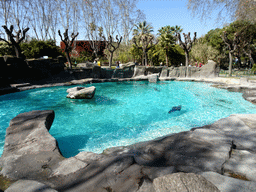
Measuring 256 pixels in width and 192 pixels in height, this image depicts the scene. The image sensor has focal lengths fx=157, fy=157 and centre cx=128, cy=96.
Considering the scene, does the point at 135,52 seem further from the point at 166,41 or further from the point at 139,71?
the point at 139,71

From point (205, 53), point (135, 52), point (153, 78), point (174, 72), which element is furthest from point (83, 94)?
point (205, 53)

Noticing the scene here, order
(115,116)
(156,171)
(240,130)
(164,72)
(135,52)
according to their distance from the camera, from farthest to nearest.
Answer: (135,52) < (164,72) < (115,116) < (240,130) < (156,171)

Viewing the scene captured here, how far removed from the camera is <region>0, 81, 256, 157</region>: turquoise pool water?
4527 millimetres

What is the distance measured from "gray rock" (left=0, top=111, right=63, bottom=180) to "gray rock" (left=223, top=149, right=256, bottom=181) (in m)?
2.25

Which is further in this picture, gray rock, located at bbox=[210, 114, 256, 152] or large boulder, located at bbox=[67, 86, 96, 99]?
large boulder, located at bbox=[67, 86, 96, 99]

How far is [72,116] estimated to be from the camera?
6.31 meters

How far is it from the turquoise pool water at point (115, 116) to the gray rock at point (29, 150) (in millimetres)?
1141

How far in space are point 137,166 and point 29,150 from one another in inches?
70.0

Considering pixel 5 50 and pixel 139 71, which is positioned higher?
pixel 5 50

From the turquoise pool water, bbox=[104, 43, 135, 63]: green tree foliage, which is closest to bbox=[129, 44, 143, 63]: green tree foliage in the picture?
bbox=[104, 43, 135, 63]: green tree foliage

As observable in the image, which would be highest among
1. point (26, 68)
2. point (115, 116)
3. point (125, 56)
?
point (125, 56)

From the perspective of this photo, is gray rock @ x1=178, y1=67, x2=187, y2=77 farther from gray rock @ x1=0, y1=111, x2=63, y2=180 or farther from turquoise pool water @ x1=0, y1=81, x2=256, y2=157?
gray rock @ x1=0, y1=111, x2=63, y2=180

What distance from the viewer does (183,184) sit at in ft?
4.57

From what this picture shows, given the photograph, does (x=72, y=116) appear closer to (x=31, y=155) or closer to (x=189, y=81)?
(x=31, y=155)
